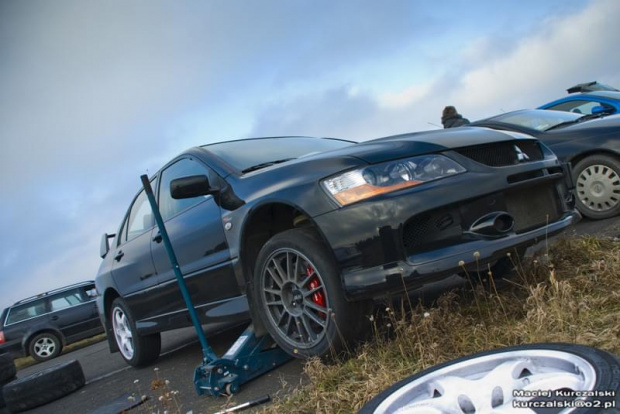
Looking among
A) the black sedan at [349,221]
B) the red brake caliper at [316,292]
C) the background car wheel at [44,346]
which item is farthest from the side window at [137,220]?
the background car wheel at [44,346]

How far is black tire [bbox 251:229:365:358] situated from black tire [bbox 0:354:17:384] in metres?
2.96

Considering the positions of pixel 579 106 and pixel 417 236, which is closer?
pixel 417 236

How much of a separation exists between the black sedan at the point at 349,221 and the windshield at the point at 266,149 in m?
0.02

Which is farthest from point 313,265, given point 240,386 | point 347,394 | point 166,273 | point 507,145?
point 166,273

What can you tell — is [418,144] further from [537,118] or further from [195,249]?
Answer: [537,118]

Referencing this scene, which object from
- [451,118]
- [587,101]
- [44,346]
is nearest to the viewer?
[587,101]

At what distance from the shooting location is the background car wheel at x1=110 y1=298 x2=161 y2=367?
4914 mm

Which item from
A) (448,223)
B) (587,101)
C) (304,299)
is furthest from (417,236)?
(587,101)

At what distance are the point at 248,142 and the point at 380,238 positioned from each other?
189 centimetres

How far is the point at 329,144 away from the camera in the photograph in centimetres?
420

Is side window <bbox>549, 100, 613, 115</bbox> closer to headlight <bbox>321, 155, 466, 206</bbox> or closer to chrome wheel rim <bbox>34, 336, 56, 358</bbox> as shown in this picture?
headlight <bbox>321, 155, 466, 206</bbox>

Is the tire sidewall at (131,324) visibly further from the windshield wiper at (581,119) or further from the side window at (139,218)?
the windshield wiper at (581,119)

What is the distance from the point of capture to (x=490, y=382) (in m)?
1.68

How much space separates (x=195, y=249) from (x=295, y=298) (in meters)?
1.07
